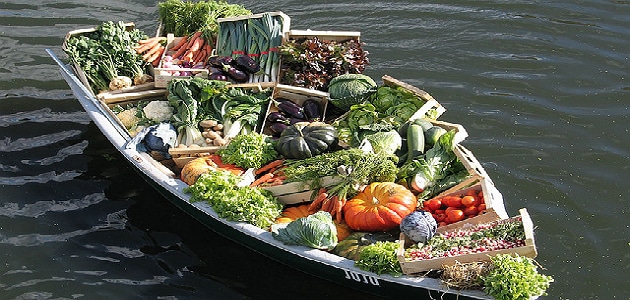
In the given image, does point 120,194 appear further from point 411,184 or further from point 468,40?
point 468,40

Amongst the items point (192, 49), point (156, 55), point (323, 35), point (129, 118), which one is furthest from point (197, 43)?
point (323, 35)

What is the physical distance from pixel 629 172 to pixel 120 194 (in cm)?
647

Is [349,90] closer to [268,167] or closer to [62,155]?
[268,167]

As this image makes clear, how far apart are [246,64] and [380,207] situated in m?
3.38

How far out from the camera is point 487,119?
35.6 feet

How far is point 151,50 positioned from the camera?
10477mm

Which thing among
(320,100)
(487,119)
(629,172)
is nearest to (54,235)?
(320,100)

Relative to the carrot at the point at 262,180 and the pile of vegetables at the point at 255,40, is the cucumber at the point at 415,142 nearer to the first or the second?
the carrot at the point at 262,180

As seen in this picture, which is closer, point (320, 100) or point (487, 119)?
point (320, 100)

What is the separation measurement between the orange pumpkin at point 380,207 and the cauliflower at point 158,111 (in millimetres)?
2890

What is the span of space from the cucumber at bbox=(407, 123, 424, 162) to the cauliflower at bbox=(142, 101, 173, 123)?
10.1ft

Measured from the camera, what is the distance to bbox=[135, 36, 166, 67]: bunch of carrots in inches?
409

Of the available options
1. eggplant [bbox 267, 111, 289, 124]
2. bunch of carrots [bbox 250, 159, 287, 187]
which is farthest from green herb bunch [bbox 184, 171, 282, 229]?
eggplant [bbox 267, 111, 289, 124]

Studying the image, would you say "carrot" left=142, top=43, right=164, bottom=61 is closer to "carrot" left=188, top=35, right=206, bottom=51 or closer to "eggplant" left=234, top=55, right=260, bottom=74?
"carrot" left=188, top=35, right=206, bottom=51
